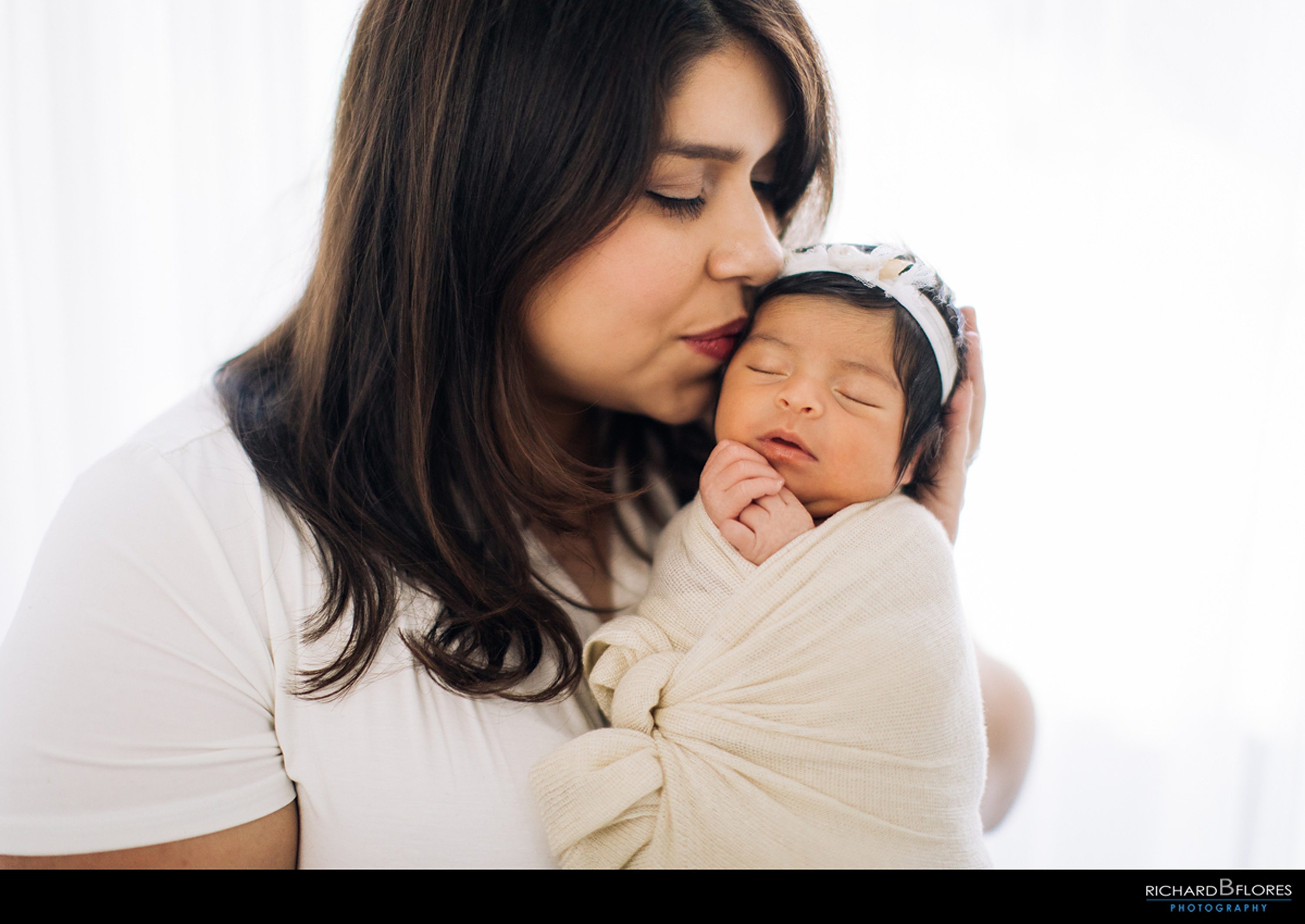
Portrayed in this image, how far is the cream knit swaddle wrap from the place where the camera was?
797mm

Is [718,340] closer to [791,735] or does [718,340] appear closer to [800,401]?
[800,401]

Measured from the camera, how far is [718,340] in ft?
3.44

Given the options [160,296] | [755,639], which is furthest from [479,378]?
[160,296]

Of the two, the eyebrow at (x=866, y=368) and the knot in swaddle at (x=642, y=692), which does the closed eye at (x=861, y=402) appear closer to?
the eyebrow at (x=866, y=368)

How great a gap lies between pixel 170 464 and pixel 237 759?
0.33 metres

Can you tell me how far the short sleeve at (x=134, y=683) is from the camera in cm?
74

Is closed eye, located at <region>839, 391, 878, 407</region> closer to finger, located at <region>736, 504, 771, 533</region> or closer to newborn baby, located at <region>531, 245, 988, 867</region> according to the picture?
newborn baby, located at <region>531, 245, 988, 867</region>

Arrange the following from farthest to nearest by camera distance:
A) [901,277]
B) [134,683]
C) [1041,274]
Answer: [1041,274] < [901,277] < [134,683]

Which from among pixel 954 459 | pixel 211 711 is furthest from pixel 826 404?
pixel 211 711

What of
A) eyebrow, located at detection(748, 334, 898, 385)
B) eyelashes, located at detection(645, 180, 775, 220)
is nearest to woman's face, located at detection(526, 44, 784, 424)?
eyelashes, located at detection(645, 180, 775, 220)

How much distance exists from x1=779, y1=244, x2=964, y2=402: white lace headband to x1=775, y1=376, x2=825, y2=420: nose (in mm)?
166

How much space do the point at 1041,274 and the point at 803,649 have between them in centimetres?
109

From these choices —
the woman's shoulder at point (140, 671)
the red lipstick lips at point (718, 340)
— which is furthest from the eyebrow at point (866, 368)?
the woman's shoulder at point (140, 671)
